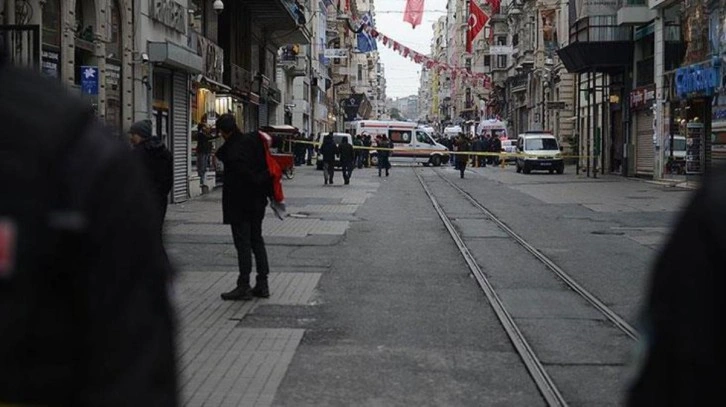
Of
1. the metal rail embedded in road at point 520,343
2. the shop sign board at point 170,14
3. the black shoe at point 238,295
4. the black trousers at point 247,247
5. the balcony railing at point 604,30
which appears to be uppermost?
the balcony railing at point 604,30

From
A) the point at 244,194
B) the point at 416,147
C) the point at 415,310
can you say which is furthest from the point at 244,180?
the point at 416,147

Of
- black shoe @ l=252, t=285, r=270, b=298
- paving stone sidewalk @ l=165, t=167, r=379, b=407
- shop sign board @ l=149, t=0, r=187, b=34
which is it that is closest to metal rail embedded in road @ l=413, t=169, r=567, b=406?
paving stone sidewalk @ l=165, t=167, r=379, b=407

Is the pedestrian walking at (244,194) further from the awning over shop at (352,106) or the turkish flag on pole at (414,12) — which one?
the awning over shop at (352,106)

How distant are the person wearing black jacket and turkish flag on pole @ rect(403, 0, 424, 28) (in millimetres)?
43021

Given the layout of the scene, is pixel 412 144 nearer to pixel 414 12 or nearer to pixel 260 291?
pixel 414 12

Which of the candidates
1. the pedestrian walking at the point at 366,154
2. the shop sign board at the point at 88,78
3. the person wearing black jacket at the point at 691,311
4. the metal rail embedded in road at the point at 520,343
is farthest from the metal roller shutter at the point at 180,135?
the pedestrian walking at the point at 366,154

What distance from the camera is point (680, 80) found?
1224 inches

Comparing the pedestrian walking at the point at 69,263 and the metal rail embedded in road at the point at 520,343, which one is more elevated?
the pedestrian walking at the point at 69,263

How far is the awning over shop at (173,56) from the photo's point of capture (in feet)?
69.1

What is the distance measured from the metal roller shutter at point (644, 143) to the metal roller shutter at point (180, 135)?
17048 millimetres

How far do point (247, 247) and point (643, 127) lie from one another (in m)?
28.9

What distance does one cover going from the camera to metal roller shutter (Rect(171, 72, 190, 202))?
78.4 ft

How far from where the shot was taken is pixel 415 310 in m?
9.48

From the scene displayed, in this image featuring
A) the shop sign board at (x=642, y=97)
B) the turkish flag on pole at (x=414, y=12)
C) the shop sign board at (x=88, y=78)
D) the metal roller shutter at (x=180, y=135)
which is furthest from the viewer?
the turkish flag on pole at (x=414, y=12)
